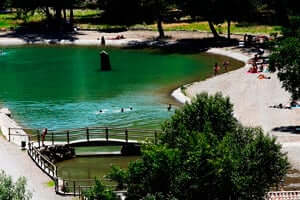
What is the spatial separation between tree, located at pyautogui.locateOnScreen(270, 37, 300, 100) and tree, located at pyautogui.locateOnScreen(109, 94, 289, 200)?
21.3 metres

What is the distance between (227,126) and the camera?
37625mm

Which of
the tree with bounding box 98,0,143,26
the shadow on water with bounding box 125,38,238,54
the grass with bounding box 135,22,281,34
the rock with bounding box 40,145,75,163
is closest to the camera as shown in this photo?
the rock with bounding box 40,145,75,163

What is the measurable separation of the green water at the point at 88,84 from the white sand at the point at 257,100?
4.58 meters

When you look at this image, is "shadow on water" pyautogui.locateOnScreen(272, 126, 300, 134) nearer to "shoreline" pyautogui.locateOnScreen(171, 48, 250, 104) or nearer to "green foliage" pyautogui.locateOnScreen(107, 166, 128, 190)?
"shoreline" pyautogui.locateOnScreen(171, 48, 250, 104)

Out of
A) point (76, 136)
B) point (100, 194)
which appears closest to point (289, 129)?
point (76, 136)

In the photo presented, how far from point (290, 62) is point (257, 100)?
15.1m

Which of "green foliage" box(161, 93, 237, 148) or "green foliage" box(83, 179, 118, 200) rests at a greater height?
"green foliage" box(161, 93, 237, 148)

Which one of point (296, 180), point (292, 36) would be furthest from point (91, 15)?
point (296, 180)

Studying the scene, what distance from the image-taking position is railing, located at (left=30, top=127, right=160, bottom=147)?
57.6 m

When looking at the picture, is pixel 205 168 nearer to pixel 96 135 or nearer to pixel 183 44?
pixel 96 135

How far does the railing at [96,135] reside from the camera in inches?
2266

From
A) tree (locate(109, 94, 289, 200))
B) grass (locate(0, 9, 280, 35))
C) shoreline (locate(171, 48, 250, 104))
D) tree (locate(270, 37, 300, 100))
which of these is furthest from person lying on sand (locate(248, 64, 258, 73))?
tree (locate(109, 94, 289, 200))

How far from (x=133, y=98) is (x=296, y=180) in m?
32.3

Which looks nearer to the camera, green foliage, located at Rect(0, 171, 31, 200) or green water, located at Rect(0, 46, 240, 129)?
green foliage, located at Rect(0, 171, 31, 200)
